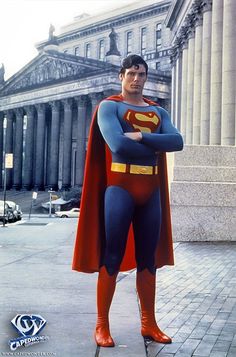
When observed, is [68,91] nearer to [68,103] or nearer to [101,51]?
[68,103]

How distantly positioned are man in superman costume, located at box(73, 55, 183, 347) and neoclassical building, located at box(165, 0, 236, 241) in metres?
9.16

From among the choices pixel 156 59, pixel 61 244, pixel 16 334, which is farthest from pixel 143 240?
pixel 156 59

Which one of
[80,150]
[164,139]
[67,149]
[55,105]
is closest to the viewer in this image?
[164,139]

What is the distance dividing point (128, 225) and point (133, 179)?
0.42m

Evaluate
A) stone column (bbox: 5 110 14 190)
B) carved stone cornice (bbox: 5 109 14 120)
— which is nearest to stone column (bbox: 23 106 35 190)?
stone column (bbox: 5 110 14 190)

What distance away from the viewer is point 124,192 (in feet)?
15.1

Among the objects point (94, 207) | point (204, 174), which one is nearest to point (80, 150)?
point (204, 174)

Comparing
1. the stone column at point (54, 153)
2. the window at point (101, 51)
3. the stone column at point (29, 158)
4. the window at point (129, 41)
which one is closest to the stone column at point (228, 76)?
the stone column at point (54, 153)

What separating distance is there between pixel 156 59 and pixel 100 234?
245 ft

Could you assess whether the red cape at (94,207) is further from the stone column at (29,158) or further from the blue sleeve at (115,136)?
the stone column at (29,158)

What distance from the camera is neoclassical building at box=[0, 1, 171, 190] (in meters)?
65.8

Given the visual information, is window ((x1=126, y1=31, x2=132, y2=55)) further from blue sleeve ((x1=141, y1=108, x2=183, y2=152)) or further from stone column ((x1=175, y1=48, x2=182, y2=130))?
blue sleeve ((x1=141, y1=108, x2=183, y2=152))

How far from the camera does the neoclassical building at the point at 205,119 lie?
1395 centimetres

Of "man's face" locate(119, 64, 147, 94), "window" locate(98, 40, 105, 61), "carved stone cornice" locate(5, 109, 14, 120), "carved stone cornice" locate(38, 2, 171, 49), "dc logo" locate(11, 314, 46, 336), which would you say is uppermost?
"carved stone cornice" locate(38, 2, 171, 49)
